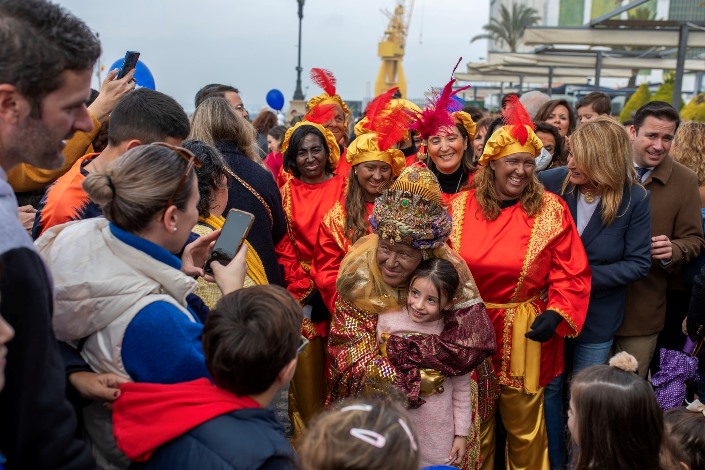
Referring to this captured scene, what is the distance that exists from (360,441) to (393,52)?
56.2 metres

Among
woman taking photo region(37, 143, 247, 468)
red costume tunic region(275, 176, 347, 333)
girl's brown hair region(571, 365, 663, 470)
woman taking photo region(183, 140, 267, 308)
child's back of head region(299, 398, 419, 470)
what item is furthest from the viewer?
red costume tunic region(275, 176, 347, 333)

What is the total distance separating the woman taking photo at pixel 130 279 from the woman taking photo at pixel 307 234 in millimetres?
2334

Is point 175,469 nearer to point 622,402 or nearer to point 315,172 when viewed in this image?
point 622,402

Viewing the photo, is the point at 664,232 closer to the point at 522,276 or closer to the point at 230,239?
the point at 522,276

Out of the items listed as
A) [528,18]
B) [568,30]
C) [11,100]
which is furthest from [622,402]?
[528,18]

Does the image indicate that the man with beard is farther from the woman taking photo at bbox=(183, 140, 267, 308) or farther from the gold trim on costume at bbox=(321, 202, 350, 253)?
the gold trim on costume at bbox=(321, 202, 350, 253)

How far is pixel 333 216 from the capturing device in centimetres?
435

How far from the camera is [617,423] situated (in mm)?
2471

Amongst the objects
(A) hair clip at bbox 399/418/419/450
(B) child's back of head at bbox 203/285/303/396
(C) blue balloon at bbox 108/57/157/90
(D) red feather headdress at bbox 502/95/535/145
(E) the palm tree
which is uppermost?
(E) the palm tree

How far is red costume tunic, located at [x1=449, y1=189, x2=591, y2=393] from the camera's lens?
3811 mm

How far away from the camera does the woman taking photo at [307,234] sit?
14.6 feet

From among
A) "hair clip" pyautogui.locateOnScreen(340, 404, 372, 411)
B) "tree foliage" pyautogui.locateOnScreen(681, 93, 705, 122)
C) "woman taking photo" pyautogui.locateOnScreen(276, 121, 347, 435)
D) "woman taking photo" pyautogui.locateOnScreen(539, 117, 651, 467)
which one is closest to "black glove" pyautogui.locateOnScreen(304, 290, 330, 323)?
"woman taking photo" pyautogui.locateOnScreen(276, 121, 347, 435)

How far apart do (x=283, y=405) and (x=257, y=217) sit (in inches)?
92.9

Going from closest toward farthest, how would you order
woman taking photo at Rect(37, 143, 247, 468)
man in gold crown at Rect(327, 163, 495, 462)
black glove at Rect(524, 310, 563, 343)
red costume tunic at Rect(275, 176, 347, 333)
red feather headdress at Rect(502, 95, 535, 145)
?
woman taking photo at Rect(37, 143, 247, 468) → man in gold crown at Rect(327, 163, 495, 462) → black glove at Rect(524, 310, 563, 343) → red feather headdress at Rect(502, 95, 535, 145) → red costume tunic at Rect(275, 176, 347, 333)
